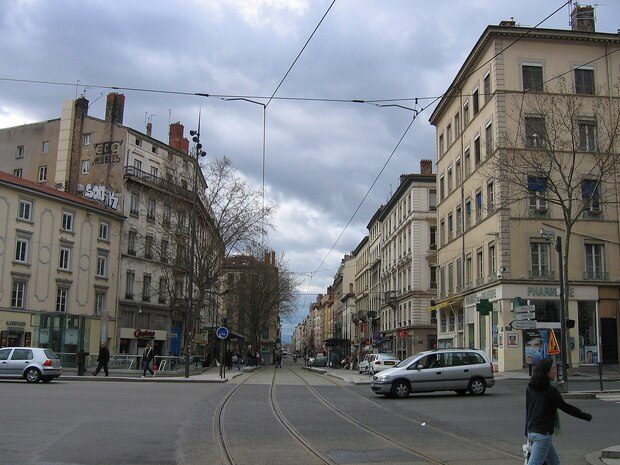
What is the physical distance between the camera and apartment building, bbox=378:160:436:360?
60062mm

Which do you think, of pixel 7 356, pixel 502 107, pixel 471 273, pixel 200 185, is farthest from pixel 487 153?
pixel 7 356

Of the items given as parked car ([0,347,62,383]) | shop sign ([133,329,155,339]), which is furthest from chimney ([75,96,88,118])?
parked car ([0,347,62,383])

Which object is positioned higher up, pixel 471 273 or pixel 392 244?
pixel 392 244

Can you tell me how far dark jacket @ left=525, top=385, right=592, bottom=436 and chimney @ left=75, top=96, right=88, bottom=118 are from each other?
5808cm

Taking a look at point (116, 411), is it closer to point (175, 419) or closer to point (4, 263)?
point (175, 419)

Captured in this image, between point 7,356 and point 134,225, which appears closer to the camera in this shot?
point 7,356

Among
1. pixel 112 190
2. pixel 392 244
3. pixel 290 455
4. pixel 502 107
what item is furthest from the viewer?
pixel 392 244

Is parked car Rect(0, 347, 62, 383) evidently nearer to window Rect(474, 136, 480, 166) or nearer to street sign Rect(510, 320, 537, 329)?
street sign Rect(510, 320, 537, 329)

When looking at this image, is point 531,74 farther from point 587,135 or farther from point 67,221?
point 67,221

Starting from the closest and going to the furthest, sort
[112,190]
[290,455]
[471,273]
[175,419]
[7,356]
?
[290,455]
[175,419]
[7,356]
[471,273]
[112,190]

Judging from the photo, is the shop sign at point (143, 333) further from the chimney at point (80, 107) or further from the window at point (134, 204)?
the chimney at point (80, 107)

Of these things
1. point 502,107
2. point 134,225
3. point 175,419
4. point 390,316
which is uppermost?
point 502,107

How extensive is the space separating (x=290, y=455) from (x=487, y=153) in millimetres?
31311

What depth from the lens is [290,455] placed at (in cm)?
1001
